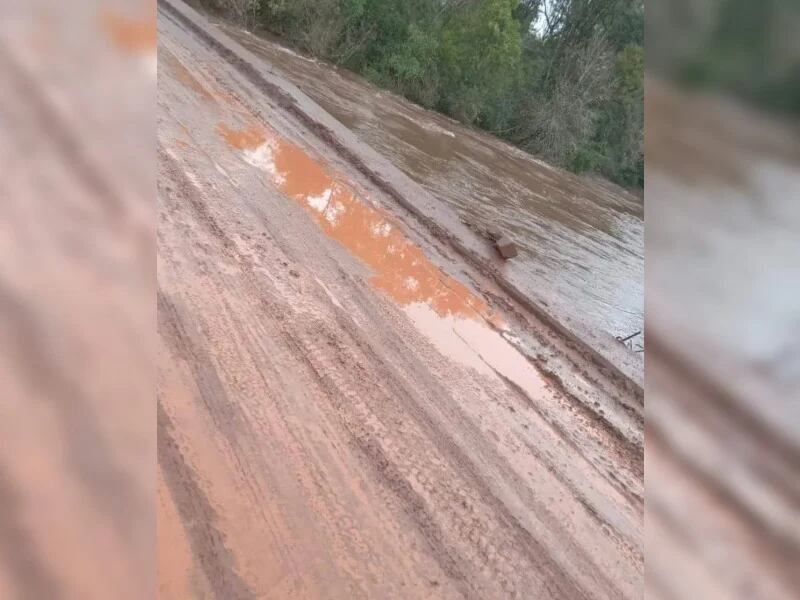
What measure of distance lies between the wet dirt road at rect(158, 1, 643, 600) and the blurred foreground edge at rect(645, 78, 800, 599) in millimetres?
1070

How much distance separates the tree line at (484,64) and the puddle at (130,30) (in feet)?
49.8

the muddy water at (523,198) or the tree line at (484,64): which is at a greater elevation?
the tree line at (484,64)

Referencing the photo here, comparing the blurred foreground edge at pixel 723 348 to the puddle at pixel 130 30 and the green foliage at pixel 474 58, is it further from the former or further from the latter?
the green foliage at pixel 474 58

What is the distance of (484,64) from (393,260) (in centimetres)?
1331

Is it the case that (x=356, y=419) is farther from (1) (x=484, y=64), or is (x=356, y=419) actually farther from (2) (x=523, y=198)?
(1) (x=484, y=64)

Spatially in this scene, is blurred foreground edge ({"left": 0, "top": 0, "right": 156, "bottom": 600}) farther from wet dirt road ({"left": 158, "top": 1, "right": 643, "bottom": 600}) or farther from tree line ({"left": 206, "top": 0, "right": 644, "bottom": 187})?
tree line ({"left": 206, "top": 0, "right": 644, "bottom": 187})

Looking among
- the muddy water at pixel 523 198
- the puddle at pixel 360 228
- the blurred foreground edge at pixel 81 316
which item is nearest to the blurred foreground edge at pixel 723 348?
the blurred foreground edge at pixel 81 316

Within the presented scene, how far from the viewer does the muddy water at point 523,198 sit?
242 inches

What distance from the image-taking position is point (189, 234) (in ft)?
11.9

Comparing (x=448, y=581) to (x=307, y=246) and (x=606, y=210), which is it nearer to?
(x=307, y=246)

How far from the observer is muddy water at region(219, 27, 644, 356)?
614cm

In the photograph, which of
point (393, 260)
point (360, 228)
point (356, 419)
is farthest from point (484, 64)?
point (356, 419)

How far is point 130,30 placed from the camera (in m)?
0.85

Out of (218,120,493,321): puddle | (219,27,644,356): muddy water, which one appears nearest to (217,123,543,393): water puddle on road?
(218,120,493,321): puddle
